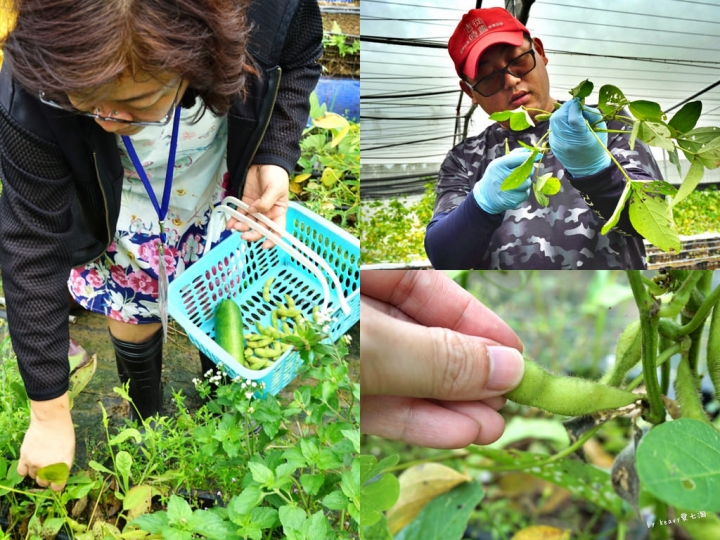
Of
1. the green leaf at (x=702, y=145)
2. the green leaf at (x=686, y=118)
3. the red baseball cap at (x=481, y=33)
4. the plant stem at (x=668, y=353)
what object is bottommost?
the plant stem at (x=668, y=353)

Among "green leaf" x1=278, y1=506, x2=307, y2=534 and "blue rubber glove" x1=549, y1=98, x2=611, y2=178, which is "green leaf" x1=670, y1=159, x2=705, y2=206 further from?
"green leaf" x1=278, y1=506, x2=307, y2=534

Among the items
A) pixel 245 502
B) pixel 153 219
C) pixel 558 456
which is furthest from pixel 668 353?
pixel 153 219

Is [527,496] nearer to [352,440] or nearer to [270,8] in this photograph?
[352,440]

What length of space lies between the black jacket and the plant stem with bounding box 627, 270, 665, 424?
86 centimetres

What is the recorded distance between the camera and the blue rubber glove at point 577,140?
2.07 feet

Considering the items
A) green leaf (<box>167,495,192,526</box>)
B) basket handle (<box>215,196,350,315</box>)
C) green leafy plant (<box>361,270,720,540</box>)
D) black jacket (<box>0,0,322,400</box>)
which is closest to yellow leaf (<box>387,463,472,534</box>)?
green leafy plant (<box>361,270,720,540</box>)

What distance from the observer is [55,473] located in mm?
1147

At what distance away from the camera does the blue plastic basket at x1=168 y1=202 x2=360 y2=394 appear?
1.55 metres

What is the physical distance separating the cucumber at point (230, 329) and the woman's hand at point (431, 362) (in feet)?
3.03

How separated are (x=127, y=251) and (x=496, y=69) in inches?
40.5

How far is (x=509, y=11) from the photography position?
635 millimetres

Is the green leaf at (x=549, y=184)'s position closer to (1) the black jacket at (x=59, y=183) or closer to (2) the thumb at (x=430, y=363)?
(2) the thumb at (x=430, y=363)

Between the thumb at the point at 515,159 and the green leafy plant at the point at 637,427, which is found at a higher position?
the thumb at the point at 515,159

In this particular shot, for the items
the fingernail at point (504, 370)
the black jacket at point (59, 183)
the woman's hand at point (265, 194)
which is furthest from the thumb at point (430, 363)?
the woman's hand at point (265, 194)
